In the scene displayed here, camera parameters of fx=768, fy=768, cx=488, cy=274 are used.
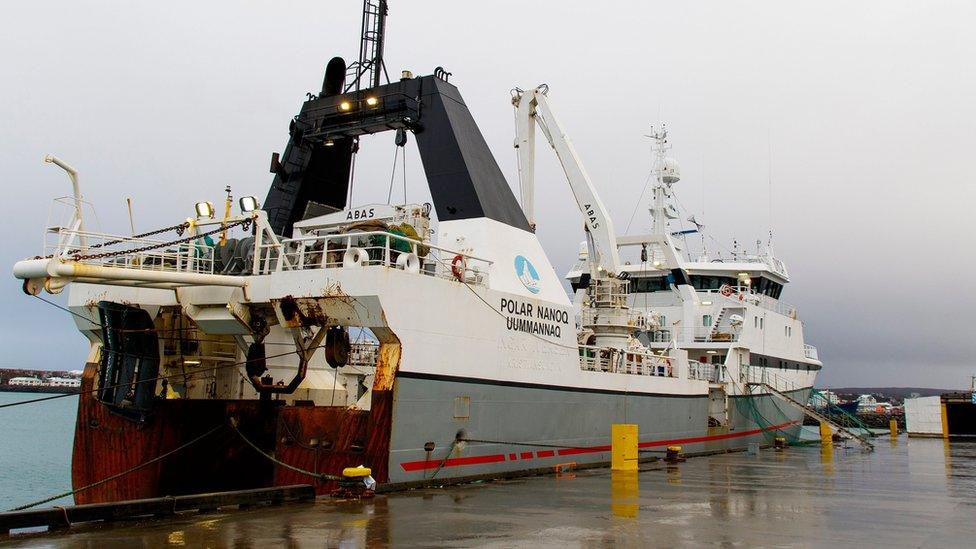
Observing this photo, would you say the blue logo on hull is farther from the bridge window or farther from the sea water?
the bridge window

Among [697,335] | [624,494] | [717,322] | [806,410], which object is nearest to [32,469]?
[697,335]

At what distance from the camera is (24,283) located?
11.0 m

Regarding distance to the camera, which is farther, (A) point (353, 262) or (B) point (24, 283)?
(A) point (353, 262)

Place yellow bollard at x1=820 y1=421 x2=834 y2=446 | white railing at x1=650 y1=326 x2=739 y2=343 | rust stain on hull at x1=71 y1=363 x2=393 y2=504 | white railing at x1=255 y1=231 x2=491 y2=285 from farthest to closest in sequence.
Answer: yellow bollard at x1=820 y1=421 x2=834 y2=446 → white railing at x1=650 y1=326 x2=739 y2=343 → white railing at x1=255 y1=231 x2=491 y2=285 → rust stain on hull at x1=71 y1=363 x2=393 y2=504

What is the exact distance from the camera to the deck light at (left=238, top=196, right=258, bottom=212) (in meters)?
14.0

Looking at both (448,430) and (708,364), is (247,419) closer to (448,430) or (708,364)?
(448,430)

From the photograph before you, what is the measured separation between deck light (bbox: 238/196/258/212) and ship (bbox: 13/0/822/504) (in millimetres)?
22

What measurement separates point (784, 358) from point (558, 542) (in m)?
26.1

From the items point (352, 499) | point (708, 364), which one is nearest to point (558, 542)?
point (352, 499)

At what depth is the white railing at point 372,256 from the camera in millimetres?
12328

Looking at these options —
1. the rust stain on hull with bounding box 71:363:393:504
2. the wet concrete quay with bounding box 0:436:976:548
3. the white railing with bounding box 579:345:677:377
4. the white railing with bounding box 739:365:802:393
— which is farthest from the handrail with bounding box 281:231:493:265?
the white railing with bounding box 739:365:802:393

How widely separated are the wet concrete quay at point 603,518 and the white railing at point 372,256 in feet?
12.2

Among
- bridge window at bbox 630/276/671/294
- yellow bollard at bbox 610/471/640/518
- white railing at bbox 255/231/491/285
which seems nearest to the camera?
yellow bollard at bbox 610/471/640/518

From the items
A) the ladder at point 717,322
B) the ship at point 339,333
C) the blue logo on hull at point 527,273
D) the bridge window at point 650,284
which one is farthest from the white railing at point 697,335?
the blue logo on hull at point 527,273
